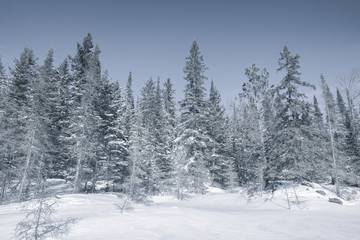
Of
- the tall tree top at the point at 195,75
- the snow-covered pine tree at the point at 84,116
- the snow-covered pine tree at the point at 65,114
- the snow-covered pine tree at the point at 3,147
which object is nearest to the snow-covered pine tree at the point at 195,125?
the tall tree top at the point at 195,75

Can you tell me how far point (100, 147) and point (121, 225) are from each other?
1648cm

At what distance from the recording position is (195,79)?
2764 centimetres

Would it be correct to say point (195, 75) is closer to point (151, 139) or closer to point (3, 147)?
point (151, 139)

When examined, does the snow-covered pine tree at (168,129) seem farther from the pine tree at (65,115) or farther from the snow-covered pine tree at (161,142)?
the pine tree at (65,115)

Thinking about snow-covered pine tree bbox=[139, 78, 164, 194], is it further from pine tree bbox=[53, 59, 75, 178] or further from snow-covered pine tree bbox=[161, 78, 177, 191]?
pine tree bbox=[53, 59, 75, 178]

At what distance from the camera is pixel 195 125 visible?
2620cm

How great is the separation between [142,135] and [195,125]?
7.70m

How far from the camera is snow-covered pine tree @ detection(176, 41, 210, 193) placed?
78.5 ft

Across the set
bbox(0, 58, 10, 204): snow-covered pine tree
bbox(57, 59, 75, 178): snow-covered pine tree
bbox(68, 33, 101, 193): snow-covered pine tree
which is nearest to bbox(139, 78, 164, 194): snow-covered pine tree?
bbox(68, 33, 101, 193): snow-covered pine tree

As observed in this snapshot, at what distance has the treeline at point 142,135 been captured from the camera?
18.9 meters

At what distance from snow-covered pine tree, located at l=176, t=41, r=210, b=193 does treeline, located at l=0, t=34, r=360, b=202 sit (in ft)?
0.46

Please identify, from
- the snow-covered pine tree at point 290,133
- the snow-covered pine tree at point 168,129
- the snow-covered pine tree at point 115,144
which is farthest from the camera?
the snow-covered pine tree at point 168,129

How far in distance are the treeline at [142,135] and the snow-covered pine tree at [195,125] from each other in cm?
14

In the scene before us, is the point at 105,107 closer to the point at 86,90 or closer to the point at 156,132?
the point at 86,90
